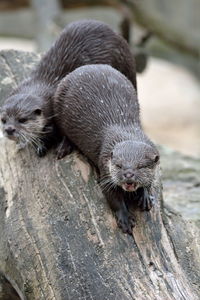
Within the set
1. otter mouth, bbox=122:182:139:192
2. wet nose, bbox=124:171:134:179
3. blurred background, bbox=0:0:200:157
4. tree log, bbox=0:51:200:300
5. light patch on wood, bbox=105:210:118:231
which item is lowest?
blurred background, bbox=0:0:200:157

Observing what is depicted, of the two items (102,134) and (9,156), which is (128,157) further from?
(9,156)

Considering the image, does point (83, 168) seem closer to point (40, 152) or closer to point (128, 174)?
point (40, 152)

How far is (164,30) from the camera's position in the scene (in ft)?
24.8

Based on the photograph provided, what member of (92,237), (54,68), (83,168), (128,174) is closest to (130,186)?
(128,174)

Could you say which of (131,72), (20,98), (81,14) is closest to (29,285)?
(20,98)

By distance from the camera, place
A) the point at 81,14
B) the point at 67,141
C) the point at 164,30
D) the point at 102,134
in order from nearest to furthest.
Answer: the point at 102,134 → the point at 67,141 → the point at 164,30 → the point at 81,14

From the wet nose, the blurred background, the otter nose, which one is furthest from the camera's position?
the blurred background

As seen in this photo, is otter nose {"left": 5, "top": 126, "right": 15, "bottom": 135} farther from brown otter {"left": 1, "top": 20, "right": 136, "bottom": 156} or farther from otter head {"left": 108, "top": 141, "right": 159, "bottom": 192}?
otter head {"left": 108, "top": 141, "right": 159, "bottom": 192}

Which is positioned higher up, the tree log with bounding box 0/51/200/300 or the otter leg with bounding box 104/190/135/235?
the otter leg with bounding box 104/190/135/235

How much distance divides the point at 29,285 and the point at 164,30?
4650 mm

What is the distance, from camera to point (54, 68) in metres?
4.09

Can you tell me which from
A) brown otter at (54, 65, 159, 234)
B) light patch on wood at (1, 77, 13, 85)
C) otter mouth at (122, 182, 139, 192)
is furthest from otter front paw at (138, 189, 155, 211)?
light patch on wood at (1, 77, 13, 85)

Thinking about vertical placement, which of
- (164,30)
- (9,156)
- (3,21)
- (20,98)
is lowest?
(3,21)

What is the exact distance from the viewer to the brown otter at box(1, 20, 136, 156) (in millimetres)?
3828
